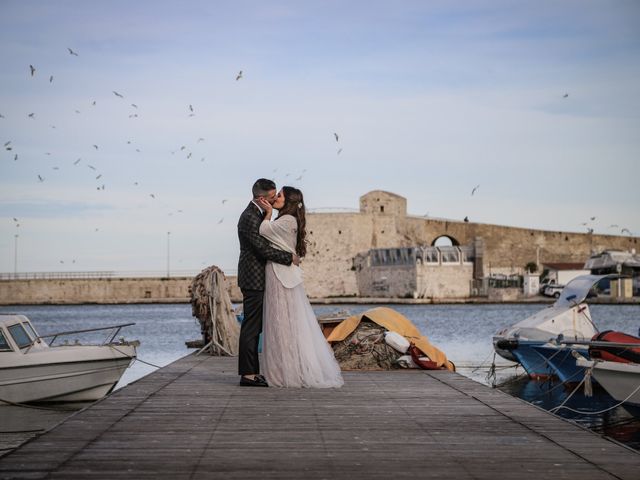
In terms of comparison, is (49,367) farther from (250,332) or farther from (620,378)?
(620,378)

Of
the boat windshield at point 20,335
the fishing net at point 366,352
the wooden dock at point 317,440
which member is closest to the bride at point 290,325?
the wooden dock at point 317,440

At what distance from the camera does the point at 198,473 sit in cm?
379

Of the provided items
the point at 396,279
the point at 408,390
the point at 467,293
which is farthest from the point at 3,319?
the point at 467,293

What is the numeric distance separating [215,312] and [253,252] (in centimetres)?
417

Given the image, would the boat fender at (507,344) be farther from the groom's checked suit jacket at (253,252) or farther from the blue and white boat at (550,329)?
the groom's checked suit jacket at (253,252)

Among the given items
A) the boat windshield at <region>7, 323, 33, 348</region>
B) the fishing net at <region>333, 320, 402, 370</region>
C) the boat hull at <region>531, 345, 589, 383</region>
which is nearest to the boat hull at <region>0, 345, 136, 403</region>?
the boat windshield at <region>7, 323, 33, 348</region>

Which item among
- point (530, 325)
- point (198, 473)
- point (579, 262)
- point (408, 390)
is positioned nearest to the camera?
point (198, 473)

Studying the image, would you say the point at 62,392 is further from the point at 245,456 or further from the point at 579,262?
the point at 579,262

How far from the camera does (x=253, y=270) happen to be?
283 inches

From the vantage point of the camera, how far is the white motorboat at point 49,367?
1042cm

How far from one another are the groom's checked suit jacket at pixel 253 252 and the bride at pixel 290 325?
0.17 feet

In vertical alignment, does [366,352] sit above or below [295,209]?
below

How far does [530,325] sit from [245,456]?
40.1ft

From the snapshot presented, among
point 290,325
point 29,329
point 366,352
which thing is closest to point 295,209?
point 290,325
